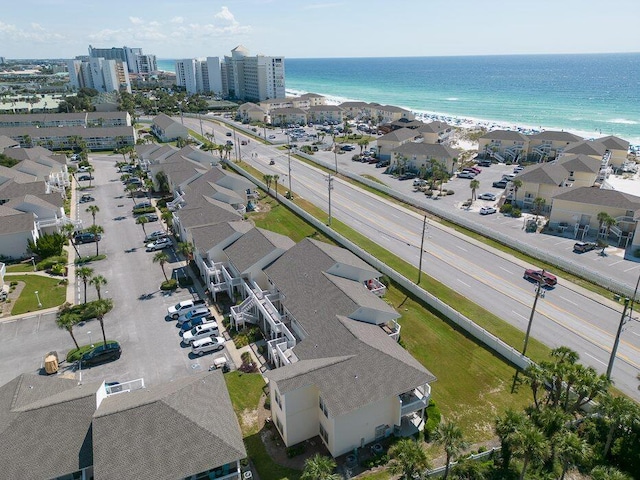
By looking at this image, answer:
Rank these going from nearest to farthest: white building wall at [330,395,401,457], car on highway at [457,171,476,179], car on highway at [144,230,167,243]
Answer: white building wall at [330,395,401,457], car on highway at [144,230,167,243], car on highway at [457,171,476,179]

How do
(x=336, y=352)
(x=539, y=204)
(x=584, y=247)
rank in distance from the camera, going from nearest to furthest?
(x=336, y=352)
(x=584, y=247)
(x=539, y=204)

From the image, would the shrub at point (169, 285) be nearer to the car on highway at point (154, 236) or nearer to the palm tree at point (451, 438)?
the car on highway at point (154, 236)

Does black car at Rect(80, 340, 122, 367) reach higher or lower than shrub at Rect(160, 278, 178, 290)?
lower

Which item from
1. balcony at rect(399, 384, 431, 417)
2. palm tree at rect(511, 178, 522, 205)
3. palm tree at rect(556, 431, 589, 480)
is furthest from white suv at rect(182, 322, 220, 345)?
palm tree at rect(511, 178, 522, 205)

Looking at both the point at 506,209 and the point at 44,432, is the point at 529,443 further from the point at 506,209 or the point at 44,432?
the point at 506,209

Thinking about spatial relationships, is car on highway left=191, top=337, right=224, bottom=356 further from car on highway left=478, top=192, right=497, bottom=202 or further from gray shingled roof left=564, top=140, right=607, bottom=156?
gray shingled roof left=564, top=140, right=607, bottom=156

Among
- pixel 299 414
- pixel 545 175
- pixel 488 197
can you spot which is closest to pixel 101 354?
pixel 299 414

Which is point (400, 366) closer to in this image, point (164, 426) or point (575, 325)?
point (164, 426)
